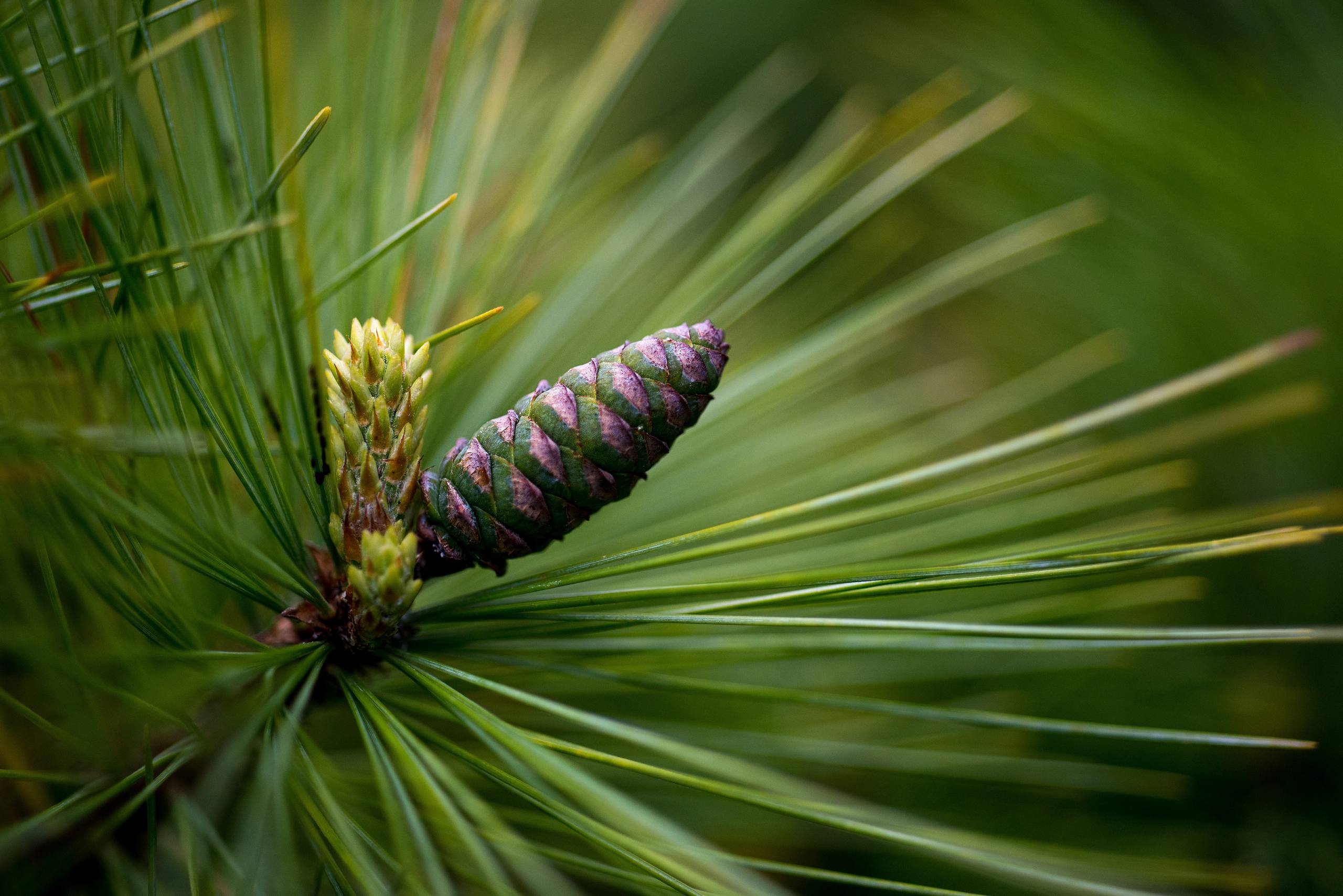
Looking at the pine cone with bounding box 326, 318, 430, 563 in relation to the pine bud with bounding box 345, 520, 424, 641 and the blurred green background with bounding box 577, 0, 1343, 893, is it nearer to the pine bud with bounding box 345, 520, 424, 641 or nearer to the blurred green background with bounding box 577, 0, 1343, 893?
the pine bud with bounding box 345, 520, 424, 641

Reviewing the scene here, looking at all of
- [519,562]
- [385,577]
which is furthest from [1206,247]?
[385,577]

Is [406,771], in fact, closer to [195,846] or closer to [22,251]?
[195,846]

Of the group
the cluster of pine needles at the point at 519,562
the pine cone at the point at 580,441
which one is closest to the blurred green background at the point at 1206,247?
the cluster of pine needles at the point at 519,562

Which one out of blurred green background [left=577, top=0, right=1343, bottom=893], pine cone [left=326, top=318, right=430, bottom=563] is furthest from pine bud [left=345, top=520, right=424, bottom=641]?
blurred green background [left=577, top=0, right=1343, bottom=893]

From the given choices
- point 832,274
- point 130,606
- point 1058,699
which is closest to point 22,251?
point 130,606

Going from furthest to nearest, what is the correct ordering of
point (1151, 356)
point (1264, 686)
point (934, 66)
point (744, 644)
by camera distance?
point (934, 66) → point (1151, 356) → point (1264, 686) → point (744, 644)
